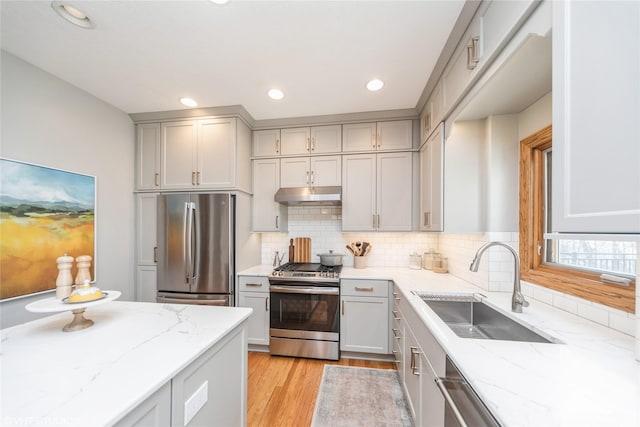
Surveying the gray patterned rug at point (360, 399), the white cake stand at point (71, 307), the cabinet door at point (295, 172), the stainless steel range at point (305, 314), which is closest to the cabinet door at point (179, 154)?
the cabinet door at point (295, 172)

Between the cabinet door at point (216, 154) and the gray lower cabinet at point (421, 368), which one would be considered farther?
the cabinet door at point (216, 154)

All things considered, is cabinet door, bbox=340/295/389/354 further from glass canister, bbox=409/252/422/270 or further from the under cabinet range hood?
the under cabinet range hood

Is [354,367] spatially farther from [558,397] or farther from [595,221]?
[595,221]

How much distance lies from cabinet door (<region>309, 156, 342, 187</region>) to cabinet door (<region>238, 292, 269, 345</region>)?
1.38 metres

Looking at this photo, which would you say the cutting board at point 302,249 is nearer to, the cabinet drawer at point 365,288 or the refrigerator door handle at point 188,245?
the cabinet drawer at point 365,288

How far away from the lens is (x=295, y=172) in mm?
2812

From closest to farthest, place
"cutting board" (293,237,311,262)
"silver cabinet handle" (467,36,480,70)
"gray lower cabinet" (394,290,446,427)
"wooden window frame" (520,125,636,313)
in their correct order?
"gray lower cabinet" (394,290,446,427) < "silver cabinet handle" (467,36,480,70) < "wooden window frame" (520,125,636,313) < "cutting board" (293,237,311,262)

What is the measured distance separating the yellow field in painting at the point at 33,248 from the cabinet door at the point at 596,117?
3025 mm

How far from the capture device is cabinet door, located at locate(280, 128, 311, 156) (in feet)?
9.17

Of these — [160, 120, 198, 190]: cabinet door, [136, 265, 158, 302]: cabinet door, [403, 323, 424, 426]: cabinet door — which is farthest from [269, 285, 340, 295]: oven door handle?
[160, 120, 198, 190]: cabinet door

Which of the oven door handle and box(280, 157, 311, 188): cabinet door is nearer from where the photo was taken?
the oven door handle

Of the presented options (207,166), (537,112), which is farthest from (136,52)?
(537,112)

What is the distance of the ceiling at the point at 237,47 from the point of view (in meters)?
1.38

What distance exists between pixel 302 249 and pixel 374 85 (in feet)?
6.51
